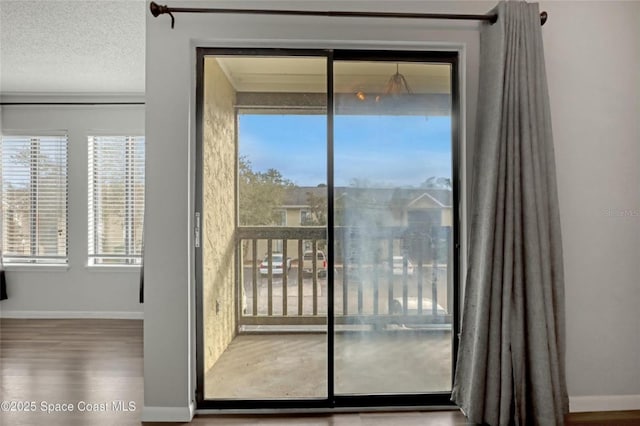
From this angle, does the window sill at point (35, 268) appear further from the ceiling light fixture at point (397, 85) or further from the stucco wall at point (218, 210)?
the ceiling light fixture at point (397, 85)

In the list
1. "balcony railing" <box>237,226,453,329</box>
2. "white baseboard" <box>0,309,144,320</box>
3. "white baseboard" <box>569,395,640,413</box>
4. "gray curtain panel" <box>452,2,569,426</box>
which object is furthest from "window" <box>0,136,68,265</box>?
"white baseboard" <box>569,395,640,413</box>

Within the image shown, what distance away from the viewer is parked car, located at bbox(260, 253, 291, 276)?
2379 mm

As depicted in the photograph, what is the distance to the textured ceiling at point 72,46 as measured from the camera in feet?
8.41

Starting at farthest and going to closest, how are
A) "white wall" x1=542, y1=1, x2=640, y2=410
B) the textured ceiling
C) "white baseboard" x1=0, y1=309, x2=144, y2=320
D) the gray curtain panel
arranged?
"white baseboard" x1=0, y1=309, x2=144, y2=320, the textured ceiling, "white wall" x1=542, y1=1, x2=640, y2=410, the gray curtain panel

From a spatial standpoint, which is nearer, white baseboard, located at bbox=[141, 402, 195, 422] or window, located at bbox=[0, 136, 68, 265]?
white baseboard, located at bbox=[141, 402, 195, 422]

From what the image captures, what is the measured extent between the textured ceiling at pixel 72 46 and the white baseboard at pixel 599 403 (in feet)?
12.7

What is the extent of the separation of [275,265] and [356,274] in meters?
0.54

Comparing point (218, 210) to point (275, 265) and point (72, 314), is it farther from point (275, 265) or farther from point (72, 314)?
point (72, 314)

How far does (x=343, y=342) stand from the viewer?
2.31m

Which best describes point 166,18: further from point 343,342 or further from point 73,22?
point 343,342

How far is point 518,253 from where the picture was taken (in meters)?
1.94

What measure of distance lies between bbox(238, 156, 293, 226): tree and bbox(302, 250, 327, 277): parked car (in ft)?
0.98

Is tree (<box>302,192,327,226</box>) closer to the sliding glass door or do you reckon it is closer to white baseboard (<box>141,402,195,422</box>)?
the sliding glass door

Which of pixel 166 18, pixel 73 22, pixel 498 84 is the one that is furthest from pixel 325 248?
pixel 73 22
